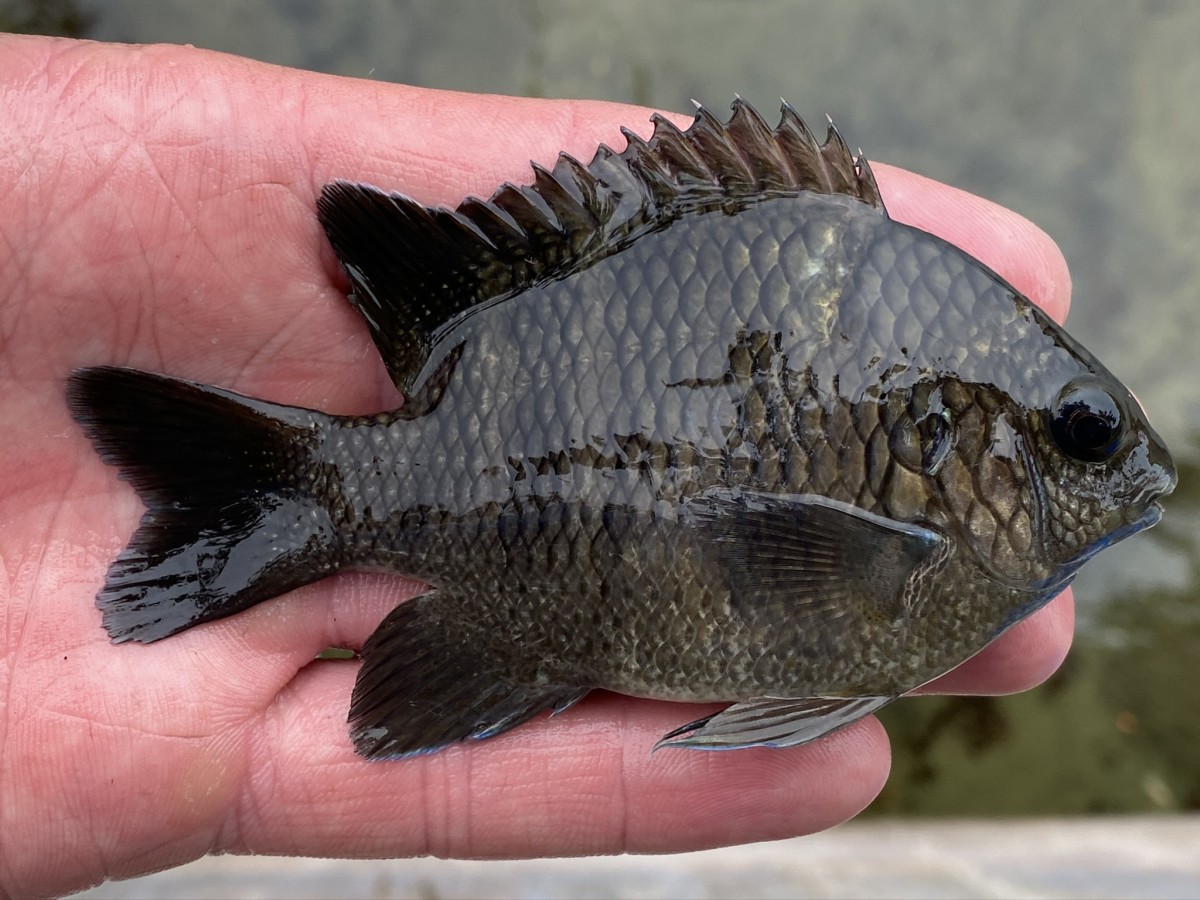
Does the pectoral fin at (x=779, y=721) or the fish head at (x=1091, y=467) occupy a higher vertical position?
the fish head at (x=1091, y=467)

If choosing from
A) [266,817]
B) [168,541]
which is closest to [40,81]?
[168,541]

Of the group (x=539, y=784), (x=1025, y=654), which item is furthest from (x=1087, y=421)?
(x=539, y=784)

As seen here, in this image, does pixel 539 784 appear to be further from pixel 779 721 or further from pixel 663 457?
pixel 663 457

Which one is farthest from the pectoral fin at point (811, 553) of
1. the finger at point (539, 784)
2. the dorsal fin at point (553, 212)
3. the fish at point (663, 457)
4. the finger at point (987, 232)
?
the finger at point (987, 232)

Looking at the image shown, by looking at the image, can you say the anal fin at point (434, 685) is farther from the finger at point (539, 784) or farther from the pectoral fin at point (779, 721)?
the pectoral fin at point (779, 721)

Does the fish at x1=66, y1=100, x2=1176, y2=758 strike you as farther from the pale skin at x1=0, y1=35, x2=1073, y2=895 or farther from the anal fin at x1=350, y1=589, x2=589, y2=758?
the pale skin at x1=0, y1=35, x2=1073, y2=895
